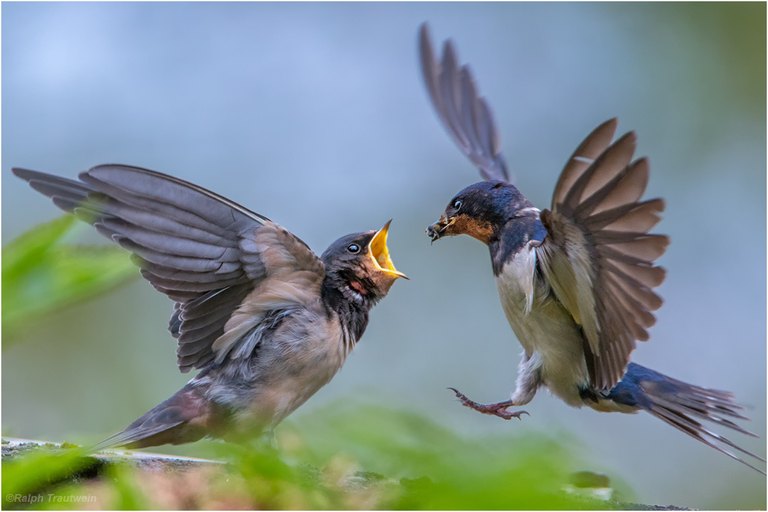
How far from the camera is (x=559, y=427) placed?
0.62m

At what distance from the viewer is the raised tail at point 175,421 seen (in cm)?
284

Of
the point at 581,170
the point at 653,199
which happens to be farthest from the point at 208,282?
the point at 653,199

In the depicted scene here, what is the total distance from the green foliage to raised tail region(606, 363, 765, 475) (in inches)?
116

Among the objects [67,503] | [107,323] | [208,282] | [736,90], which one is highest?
[736,90]

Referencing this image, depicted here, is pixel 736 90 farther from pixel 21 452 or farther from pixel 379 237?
pixel 21 452

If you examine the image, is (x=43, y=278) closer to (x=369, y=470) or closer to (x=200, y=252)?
(x=369, y=470)

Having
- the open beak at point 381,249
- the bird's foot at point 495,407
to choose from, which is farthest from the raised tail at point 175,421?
the bird's foot at point 495,407

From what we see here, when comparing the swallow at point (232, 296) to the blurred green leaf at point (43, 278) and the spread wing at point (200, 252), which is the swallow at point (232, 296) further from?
the blurred green leaf at point (43, 278)

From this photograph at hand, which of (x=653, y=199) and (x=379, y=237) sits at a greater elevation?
(x=379, y=237)

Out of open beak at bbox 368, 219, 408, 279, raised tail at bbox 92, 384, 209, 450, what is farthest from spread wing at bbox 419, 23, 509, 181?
raised tail at bbox 92, 384, 209, 450

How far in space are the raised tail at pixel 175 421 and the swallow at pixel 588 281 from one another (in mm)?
963

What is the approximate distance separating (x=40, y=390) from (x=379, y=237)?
12.6 feet

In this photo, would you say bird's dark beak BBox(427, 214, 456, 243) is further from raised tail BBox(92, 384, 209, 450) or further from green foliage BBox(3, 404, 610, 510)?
green foliage BBox(3, 404, 610, 510)

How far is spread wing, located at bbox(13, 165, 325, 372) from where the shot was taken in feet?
8.09
